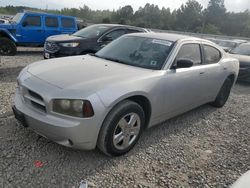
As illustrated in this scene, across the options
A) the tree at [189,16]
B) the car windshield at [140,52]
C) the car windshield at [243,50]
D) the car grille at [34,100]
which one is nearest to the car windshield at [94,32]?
the car windshield at [140,52]

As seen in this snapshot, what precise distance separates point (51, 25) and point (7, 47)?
2.41m

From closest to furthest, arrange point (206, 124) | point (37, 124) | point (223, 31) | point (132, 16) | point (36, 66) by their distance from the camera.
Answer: point (37, 124), point (36, 66), point (206, 124), point (223, 31), point (132, 16)

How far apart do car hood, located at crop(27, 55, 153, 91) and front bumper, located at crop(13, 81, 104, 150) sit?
1.22 feet

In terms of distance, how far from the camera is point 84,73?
3.24m

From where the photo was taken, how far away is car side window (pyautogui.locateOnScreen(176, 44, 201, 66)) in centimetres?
403

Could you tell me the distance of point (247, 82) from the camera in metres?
8.86

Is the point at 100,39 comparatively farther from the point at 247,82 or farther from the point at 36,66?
the point at 247,82

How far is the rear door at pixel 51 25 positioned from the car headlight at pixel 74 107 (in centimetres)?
913

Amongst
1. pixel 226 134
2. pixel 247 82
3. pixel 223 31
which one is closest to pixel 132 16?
pixel 223 31

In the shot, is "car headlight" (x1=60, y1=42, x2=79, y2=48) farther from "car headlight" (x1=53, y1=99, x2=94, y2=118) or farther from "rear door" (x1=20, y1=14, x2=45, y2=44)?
"car headlight" (x1=53, y1=99, x2=94, y2=118)

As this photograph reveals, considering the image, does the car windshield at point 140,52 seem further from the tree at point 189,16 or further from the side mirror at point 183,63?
the tree at point 189,16

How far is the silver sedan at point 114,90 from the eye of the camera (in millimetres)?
2762

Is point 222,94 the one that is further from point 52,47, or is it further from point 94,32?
point 52,47

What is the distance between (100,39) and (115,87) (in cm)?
497
